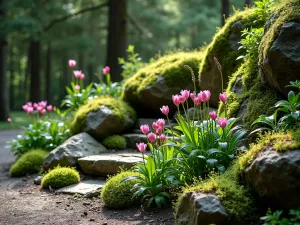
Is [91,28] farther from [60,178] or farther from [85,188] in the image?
[85,188]

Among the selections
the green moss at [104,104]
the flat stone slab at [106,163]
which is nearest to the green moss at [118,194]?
the flat stone slab at [106,163]

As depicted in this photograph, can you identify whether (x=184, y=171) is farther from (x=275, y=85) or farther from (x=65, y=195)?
(x=65, y=195)

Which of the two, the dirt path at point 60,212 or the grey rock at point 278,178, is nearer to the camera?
the grey rock at point 278,178

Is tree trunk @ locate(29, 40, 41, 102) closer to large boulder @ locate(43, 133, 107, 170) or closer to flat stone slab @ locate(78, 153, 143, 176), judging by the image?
large boulder @ locate(43, 133, 107, 170)

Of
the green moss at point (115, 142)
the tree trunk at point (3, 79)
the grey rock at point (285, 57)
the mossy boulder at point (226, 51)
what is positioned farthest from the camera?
the tree trunk at point (3, 79)

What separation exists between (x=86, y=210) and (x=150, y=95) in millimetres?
3161

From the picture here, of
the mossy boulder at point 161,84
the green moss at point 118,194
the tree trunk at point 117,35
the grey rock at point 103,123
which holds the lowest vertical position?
the green moss at point 118,194

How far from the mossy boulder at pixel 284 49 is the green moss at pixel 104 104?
3566 mm

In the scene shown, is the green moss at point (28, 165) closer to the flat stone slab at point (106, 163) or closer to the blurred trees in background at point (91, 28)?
the flat stone slab at point (106, 163)

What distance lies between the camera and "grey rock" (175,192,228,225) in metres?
3.36

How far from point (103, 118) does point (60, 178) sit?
63.3 inches

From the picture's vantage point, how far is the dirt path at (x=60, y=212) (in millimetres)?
4488

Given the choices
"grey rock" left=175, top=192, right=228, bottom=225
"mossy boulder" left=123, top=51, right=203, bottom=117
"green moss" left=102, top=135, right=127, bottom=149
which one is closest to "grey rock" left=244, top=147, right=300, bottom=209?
"grey rock" left=175, top=192, right=228, bottom=225

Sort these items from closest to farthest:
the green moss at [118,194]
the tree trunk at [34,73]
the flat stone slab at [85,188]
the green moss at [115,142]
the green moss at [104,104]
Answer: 1. the green moss at [118,194]
2. the flat stone slab at [85,188]
3. the green moss at [115,142]
4. the green moss at [104,104]
5. the tree trunk at [34,73]
